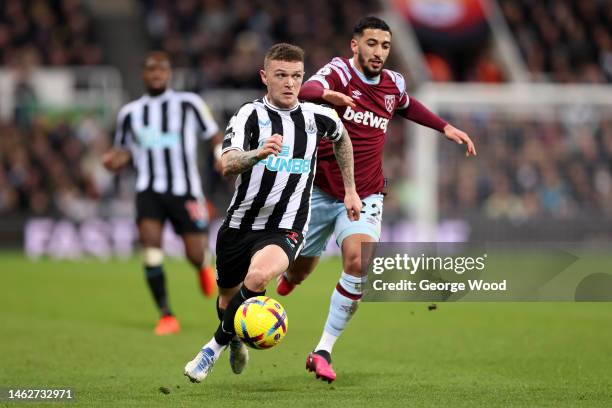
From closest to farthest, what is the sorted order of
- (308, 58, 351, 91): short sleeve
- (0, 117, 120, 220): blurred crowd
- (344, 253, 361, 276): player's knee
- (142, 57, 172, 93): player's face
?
(344, 253, 361, 276): player's knee → (308, 58, 351, 91): short sleeve → (142, 57, 172, 93): player's face → (0, 117, 120, 220): blurred crowd

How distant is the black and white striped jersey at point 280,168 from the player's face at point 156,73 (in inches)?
143

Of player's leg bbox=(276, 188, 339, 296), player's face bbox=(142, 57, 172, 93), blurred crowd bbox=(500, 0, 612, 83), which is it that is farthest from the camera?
blurred crowd bbox=(500, 0, 612, 83)

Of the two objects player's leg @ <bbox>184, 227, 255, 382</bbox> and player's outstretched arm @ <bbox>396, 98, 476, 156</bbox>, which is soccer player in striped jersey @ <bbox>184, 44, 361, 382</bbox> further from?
player's outstretched arm @ <bbox>396, 98, 476, 156</bbox>

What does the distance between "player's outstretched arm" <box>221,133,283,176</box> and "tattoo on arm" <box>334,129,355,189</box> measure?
80cm

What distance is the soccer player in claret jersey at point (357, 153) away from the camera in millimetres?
7637

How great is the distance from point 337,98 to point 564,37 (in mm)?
17531

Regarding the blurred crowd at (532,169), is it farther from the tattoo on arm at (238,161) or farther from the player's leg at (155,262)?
the tattoo on arm at (238,161)

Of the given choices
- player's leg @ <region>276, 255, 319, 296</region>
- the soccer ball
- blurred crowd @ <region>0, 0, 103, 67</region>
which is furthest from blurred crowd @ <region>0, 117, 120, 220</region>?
the soccer ball

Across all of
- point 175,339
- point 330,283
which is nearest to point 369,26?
point 175,339

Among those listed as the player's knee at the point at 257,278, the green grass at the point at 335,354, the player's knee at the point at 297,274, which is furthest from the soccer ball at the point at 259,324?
the player's knee at the point at 297,274

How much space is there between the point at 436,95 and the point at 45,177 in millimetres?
7128

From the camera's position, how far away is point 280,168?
7004 mm

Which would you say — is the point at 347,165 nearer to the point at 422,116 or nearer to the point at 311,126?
the point at 311,126

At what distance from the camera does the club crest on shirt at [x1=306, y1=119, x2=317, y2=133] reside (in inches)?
277
